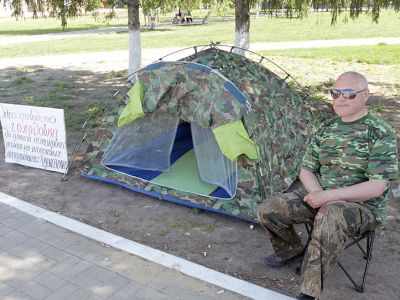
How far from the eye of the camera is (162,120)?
5219mm

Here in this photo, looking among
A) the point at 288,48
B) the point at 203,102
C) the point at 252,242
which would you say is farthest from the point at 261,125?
the point at 288,48

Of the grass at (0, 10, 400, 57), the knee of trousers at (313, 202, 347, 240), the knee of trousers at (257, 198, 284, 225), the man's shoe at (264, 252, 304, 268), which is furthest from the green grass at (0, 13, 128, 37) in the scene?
the knee of trousers at (313, 202, 347, 240)

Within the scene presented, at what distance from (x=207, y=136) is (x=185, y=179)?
612 mm

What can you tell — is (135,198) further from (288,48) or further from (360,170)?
(288,48)

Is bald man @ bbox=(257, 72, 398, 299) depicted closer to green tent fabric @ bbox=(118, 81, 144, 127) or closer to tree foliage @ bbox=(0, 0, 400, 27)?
green tent fabric @ bbox=(118, 81, 144, 127)

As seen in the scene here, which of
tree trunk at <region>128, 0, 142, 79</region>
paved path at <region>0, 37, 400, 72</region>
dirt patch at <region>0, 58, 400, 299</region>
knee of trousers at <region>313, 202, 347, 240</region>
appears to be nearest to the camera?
knee of trousers at <region>313, 202, 347, 240</region>

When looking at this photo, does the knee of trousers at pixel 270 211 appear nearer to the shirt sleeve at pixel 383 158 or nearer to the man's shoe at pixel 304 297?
the man's shoe at pixel 304 297

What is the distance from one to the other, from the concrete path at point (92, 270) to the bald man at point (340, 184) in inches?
20.8

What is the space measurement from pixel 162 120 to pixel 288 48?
12.2 metres

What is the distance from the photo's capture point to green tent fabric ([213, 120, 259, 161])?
4.20 m

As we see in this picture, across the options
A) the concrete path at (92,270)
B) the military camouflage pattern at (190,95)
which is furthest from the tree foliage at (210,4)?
the concrete path at (92,270)

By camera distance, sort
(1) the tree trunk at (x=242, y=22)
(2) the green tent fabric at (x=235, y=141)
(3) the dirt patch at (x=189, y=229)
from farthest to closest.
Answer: (1) the tree trunk at (x=242, y=22)
(2) the green tent fabric at (x=235, y=141)
(3) the dirt patch at (x=189, y=229)

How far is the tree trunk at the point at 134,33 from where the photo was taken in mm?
7650

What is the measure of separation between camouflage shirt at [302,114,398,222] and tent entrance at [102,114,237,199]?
6.03 ft
